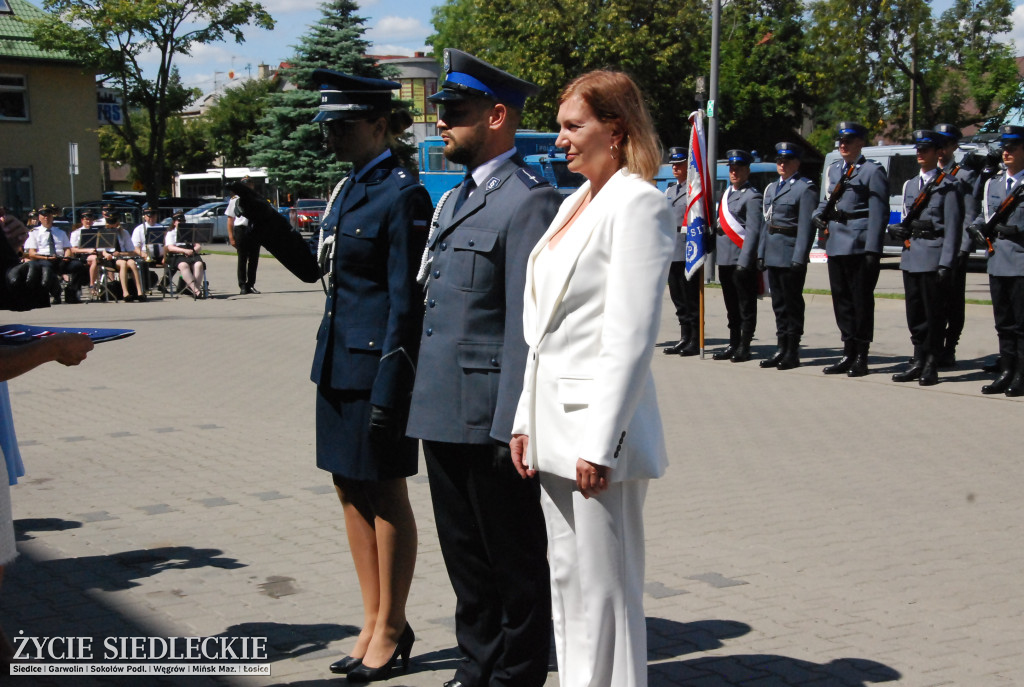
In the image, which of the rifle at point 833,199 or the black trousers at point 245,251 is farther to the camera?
the rifle at point 833,199

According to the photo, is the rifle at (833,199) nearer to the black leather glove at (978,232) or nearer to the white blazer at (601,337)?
the black leather glove at (978,232)

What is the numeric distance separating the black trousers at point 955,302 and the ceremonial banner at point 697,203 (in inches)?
100

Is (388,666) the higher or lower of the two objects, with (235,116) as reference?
lower

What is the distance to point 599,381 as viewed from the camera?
2982 mm

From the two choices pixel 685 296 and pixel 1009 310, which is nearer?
pixel 1009 310

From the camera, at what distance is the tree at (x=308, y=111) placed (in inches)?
1761

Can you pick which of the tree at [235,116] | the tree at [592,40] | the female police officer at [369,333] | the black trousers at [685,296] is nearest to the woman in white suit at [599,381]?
the female police officer at [369,333]

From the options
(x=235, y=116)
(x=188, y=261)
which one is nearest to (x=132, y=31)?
(x=188, y=261)

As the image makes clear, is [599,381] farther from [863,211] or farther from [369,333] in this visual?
[863,211]

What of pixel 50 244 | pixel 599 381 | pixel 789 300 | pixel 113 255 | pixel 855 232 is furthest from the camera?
pixel 113 255

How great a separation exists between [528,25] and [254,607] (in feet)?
122

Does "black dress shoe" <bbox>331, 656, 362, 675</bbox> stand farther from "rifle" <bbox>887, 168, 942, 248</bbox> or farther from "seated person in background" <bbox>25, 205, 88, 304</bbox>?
"seated person in background" <bbox>25, 205, 88, 304</bbox>

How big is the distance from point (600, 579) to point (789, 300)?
8.96m

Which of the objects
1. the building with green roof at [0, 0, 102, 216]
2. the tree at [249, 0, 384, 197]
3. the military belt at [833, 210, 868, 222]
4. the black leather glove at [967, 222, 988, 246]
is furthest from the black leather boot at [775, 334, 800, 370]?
the building with green roof at [0, 0, 102, 216]
